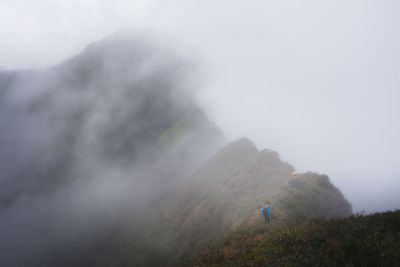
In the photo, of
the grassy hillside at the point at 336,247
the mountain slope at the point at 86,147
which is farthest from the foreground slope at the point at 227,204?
the mountain slope at the point at 86,147

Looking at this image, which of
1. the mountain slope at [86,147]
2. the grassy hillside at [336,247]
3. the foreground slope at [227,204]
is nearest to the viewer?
the grassy hillside at [336,247]

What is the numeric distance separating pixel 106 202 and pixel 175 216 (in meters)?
39.6

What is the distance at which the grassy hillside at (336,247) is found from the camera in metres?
6.83

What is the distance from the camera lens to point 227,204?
28.6 meters

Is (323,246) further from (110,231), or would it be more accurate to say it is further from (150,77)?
(150,77)

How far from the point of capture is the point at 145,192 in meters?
58.2

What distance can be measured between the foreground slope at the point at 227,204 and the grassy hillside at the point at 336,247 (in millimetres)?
5661

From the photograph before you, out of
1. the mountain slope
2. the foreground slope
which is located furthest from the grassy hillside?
the mountain slope

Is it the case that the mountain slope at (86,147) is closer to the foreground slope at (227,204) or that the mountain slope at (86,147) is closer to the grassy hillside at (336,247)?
the foreground slope at (227,204)

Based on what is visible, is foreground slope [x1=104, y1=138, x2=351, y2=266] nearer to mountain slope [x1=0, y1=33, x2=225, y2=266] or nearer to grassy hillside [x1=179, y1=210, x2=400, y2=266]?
grassy hillside [x1=179, y1=210, x2=400, y2=266]

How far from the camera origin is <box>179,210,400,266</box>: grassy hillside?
6.83m

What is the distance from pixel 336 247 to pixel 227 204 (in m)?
21.8

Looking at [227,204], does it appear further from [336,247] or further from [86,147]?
[86,147]

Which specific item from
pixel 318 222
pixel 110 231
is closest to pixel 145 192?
pixel 110 231
